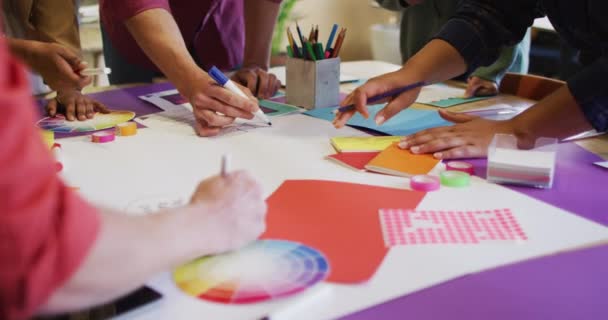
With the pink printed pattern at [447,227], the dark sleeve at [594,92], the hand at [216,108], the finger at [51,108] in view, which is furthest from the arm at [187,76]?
the dark sleeve at [594,92]

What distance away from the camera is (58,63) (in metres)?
1.31

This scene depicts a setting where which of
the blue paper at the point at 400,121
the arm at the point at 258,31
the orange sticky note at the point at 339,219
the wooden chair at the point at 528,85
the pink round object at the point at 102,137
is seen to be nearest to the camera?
the orange sticky note at the point at 339,219

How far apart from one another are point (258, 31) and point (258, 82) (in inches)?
11.5

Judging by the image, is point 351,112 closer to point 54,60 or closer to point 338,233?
point 338,233

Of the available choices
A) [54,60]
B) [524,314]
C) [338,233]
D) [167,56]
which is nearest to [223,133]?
[167,56]

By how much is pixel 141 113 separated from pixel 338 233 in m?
0.80

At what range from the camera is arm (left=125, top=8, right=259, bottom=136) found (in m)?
1.23

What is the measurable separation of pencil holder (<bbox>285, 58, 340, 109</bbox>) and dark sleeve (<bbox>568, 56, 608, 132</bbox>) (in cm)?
57

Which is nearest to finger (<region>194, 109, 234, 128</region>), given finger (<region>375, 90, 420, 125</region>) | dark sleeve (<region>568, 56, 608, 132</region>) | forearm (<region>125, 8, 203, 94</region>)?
forearm (<region>125, 8, 203, 94</region>)

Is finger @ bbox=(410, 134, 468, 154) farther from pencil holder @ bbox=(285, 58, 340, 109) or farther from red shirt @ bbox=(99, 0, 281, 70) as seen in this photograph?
red shirt @ bbox=(99, 0, 281, 70)

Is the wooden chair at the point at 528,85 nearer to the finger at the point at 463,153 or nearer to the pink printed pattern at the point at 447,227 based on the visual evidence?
the finger at the point at 463,153

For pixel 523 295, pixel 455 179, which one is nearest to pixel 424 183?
pixel 455 179

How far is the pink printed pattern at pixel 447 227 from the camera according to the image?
29.9 inches

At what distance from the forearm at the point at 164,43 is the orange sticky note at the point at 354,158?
0.44 metres
